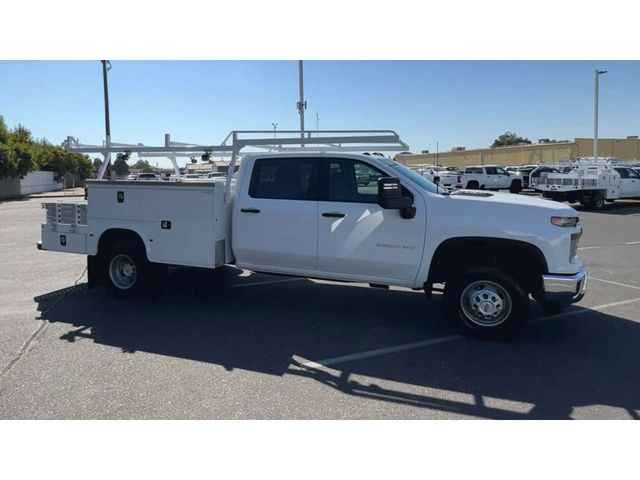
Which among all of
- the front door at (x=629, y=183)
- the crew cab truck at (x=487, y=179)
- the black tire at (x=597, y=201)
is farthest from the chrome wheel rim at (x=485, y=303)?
the crew cab truck at (x=487, y=179)

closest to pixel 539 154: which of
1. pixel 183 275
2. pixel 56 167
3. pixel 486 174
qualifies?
pixel 486 174

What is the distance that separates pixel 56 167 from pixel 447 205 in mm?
60614

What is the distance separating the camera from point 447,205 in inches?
213

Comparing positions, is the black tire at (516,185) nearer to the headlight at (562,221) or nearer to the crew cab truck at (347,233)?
the crew cab truck at (347,233)

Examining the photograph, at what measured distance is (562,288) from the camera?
16.8 feet

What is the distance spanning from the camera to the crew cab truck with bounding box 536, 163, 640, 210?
2097 cm

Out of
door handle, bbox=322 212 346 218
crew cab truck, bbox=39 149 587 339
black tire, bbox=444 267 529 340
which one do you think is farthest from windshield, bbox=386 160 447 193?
black tire, bbox=444 267 529 340

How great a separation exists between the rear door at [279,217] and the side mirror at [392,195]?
865 mm

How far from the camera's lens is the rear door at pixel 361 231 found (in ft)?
18.2

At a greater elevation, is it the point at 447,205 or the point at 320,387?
the point at 447,205

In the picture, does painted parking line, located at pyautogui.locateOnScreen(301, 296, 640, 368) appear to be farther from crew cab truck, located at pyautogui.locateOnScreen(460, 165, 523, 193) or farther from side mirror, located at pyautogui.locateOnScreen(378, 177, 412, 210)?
crew cab truck, located at pyautogui.locateOnScreen(460, 165, 523, 193)

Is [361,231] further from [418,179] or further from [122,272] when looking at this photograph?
[122,272]

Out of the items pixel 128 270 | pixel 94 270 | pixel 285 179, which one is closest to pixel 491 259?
pixel 285 179

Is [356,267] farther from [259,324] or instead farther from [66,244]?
[66,244]
